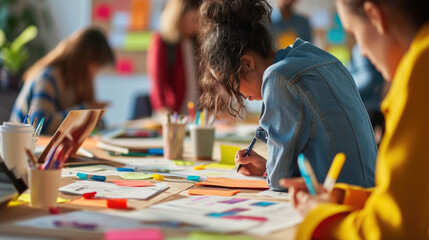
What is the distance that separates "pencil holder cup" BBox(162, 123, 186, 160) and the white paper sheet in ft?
1.76

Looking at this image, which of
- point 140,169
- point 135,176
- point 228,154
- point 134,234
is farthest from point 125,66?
point 134,234

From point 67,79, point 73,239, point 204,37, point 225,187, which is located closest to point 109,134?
point 67,79

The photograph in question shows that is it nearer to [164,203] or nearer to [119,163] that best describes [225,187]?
[164,203]

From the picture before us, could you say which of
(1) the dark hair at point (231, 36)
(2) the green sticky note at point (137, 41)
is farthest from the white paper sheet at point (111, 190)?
(2) the green sticky note at point (137, 41)

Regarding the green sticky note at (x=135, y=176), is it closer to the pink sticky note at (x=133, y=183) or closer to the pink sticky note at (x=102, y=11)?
the pink sticky note at (x=133, y=183)

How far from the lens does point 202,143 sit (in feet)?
5.86

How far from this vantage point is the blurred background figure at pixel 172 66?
11.6 ft

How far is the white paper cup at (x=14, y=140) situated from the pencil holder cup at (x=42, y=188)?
26cm

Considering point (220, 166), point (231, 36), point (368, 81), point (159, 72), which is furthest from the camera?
point (159, 72)

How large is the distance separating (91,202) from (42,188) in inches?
3.9

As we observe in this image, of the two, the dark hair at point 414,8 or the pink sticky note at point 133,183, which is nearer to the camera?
the dark hair at point 414,8

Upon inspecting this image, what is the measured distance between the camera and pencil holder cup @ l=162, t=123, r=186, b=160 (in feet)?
5.80

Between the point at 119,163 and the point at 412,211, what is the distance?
105 cm

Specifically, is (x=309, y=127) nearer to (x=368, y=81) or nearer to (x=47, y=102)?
(x=47, y=102)
